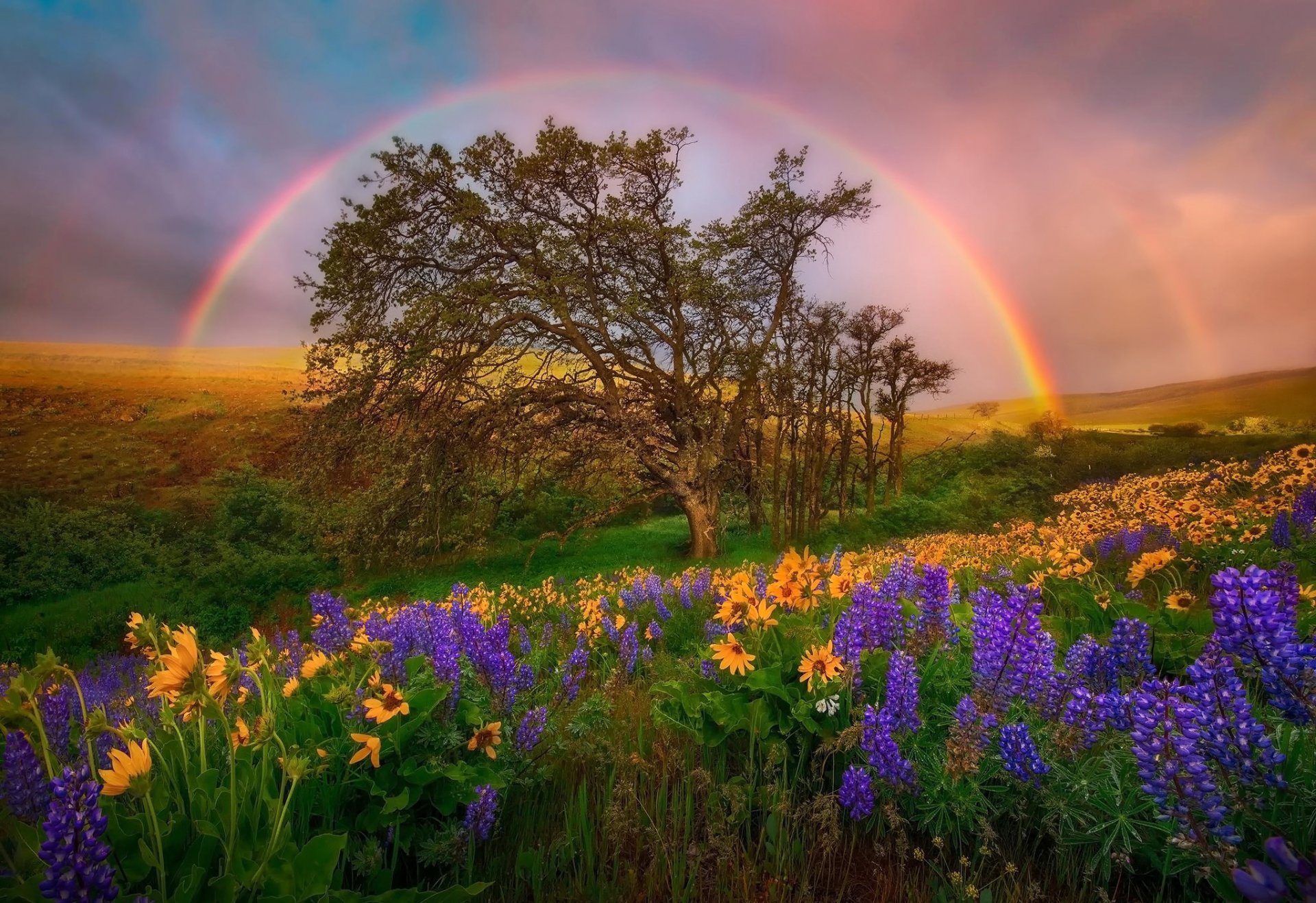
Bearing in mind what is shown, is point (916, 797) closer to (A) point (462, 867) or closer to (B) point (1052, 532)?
(A) point (462, 867)

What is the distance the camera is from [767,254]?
50.1ft

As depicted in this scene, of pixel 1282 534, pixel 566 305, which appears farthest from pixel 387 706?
pixel 566 305

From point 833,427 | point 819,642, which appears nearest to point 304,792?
point 819,642

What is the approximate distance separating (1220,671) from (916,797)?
90 cm

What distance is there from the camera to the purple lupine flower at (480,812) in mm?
1741

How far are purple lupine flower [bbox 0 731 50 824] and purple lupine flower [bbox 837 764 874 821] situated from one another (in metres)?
2.02

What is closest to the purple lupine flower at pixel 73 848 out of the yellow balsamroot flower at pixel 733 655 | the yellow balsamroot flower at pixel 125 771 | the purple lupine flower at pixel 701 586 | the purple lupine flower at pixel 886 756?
the yellow balsamroot flower at pixel 125 771

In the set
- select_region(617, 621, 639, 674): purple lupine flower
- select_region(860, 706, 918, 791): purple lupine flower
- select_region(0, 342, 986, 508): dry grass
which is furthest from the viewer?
select_region(0, 342, 986, 508): dry grass

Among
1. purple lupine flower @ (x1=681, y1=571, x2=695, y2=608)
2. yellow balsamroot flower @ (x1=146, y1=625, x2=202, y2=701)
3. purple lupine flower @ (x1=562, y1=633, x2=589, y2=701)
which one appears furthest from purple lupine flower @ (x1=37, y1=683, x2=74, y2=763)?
purple lupine flower @ (x1=681, y1=571, x2=695, y2=608)

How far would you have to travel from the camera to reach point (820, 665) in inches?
84.0

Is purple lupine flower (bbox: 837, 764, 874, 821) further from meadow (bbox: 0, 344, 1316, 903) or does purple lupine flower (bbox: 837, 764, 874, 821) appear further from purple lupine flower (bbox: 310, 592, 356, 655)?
purple lupine flower (bbox: 310, 592, 356, 655)

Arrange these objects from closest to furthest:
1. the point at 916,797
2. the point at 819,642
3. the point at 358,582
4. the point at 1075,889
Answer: the point at 1075,889
the point at 916,797
the point at 819,642
the point at 358,582

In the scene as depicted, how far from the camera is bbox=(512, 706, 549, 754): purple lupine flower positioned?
7.04ft

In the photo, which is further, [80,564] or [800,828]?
[80,564]
